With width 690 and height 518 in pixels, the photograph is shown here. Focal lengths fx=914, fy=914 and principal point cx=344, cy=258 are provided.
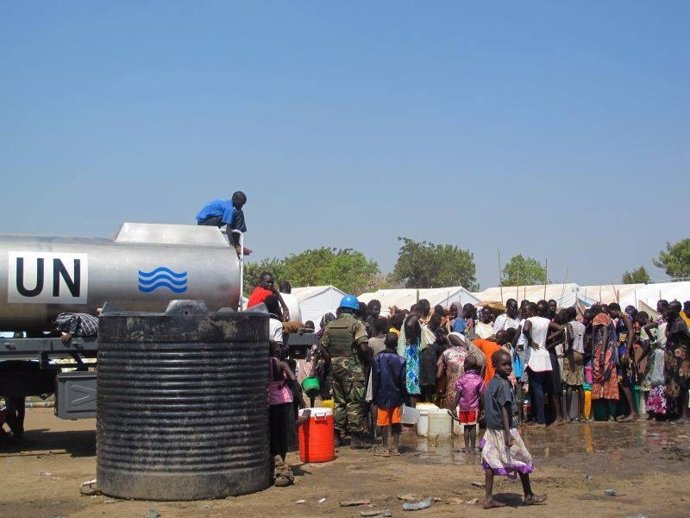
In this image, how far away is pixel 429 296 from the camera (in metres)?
36.6

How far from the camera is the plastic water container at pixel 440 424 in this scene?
12.6 metres

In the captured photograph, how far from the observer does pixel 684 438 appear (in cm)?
1255

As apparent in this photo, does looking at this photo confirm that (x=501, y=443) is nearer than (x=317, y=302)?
Yes

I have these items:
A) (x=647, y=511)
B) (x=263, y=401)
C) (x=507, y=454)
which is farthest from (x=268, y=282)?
(x=647, y=511)

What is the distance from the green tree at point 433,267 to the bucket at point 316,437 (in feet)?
228

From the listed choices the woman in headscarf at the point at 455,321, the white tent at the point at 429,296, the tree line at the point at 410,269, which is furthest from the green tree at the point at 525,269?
the woman in headscarf at the point at 455,321

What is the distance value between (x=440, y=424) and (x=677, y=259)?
63.1 m

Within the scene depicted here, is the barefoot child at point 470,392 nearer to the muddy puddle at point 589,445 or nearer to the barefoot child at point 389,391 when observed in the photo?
the muddy puddle at point 589,445

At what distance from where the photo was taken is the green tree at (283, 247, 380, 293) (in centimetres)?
6988

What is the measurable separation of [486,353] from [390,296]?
2867 cm

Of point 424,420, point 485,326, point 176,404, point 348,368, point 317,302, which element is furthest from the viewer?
Result: point 317,302

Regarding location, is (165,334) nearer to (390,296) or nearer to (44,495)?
(44,495)

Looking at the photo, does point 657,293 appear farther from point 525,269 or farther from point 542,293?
point 525,269

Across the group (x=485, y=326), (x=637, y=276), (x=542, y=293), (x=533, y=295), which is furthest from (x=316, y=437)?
(x=637, y=276)
